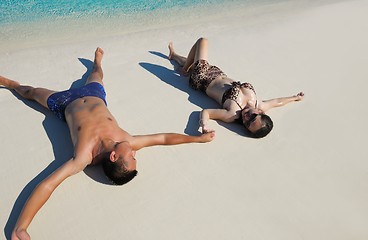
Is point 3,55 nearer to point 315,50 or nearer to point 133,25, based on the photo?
point 133,25

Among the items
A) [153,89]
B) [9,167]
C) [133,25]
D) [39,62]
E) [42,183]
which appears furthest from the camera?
[133,25]

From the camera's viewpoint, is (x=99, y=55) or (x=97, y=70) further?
(x=99, y=55)

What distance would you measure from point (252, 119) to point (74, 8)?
16.5 ft

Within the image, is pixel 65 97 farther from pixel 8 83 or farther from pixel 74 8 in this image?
pixel 74 8

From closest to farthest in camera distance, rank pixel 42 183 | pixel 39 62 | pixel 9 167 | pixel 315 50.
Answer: pixel 42 183 → pixel 9 167 → pixel 39 62 → pixel 315 50

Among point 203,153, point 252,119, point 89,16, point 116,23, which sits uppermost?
point 89,16

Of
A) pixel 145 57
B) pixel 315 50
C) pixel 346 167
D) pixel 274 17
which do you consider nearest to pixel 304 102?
pixel 346 167

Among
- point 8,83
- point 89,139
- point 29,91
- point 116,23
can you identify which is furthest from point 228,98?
point 116,23

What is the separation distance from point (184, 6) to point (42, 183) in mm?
5956

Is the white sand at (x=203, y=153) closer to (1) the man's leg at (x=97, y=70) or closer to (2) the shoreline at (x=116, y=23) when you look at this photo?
(1) the man's leg at (x=97, y=70)

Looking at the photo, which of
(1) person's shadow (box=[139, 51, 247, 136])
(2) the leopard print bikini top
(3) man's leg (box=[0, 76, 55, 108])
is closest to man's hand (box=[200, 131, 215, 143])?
(1) person's shadow (box=[139, 51, 247, 136])

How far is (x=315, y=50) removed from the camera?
21.6ft

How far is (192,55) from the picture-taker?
553 centimetres

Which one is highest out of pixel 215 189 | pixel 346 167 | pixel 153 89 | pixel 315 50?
pixel 315 50
